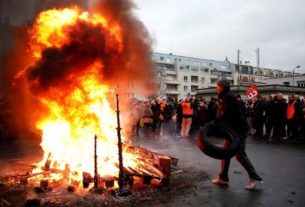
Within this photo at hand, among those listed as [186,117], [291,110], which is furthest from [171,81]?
[291,110]

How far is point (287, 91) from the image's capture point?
5241cm

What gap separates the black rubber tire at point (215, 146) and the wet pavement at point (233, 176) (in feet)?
2.28

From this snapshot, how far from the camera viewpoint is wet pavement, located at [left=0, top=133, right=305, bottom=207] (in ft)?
20.1

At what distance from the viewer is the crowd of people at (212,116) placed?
15711 millimetres

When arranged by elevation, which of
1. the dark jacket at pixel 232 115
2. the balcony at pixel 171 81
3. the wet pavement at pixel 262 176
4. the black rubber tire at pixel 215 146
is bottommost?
the wet pavement at pixel 262 176

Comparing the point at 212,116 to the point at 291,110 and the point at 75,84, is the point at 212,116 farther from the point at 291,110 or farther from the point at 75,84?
the point at 75,84

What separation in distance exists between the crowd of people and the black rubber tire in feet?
25.3

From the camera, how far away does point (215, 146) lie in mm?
6766

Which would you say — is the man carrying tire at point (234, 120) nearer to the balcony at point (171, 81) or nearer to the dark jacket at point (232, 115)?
the dark jacket at point (232, 115)

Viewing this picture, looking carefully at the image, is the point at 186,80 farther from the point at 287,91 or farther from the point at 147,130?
the point at 147,130

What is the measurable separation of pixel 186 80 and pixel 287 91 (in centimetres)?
3761

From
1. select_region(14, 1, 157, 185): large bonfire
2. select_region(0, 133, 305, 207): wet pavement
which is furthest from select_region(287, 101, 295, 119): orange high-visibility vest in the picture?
select_region(14, 1, 157, 185): large bonfire

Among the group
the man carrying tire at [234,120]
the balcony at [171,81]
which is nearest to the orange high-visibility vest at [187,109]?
the man carrying tire at [234,120]

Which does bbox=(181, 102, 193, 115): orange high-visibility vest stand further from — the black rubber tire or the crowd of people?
the black rubber tire
